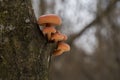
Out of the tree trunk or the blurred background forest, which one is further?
the blurred background forest

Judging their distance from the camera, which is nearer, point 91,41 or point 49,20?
point 49,20

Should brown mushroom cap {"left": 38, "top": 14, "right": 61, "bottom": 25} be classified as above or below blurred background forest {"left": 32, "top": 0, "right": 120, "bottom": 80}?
above

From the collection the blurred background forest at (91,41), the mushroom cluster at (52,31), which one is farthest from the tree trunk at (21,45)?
the blurred background forest at (91,41)

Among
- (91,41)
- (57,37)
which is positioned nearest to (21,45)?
(57,37)

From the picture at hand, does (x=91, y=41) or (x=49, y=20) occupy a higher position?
(x=49, y=20)

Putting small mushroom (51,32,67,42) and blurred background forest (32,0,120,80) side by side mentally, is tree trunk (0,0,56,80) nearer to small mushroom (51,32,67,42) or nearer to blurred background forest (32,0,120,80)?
small mushroom (51,32,67,42)

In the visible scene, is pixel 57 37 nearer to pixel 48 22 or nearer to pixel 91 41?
pixel 48 22

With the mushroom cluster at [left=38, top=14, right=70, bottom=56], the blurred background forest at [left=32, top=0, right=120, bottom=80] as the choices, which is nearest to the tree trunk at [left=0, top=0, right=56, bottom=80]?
the mushroom cluster at [left=38, top=14, right=70, bottom=56]

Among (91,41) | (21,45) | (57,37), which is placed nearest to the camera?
(21,45)
